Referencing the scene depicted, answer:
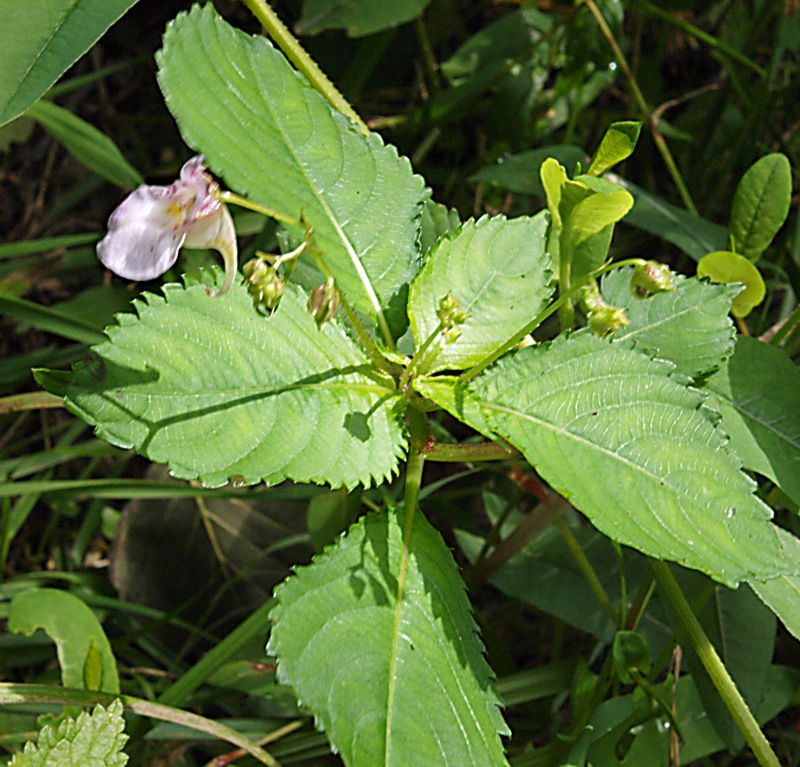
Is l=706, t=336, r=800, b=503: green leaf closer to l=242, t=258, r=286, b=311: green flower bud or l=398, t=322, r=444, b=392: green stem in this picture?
l=398, t=322, r=444, b=392: green stem

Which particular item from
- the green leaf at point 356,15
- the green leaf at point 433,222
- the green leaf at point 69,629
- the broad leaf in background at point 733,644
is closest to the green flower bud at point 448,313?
the green leaf at point 433,222

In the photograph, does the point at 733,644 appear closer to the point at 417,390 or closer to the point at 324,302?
the point at 417,390

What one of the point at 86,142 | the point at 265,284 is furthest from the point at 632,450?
the point at 86,142

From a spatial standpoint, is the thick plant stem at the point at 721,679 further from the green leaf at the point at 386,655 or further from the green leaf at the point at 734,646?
the green leaf at the point at 386,655

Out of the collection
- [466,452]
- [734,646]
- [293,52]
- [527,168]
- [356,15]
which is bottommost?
[734,646]

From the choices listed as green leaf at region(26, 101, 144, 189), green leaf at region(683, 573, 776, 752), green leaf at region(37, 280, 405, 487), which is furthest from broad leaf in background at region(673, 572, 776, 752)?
green leaf at region(26, 101, 144, 189)
